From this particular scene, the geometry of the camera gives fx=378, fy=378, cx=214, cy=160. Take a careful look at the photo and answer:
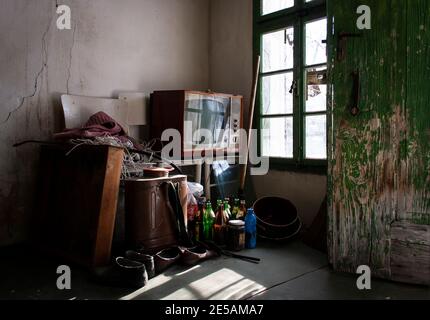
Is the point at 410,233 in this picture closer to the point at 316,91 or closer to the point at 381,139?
the point at 381,139

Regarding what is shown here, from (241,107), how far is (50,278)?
2.39 meters

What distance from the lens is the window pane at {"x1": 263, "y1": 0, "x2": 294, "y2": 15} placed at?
3739 mm

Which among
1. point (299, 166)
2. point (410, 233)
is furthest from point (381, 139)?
point (299, 166)

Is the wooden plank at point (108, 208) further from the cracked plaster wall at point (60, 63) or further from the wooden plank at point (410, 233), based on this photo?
the wooden plank at point (410, 233)

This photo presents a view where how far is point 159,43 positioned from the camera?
156 inches

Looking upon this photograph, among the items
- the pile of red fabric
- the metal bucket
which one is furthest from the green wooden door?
the pile of red fabric

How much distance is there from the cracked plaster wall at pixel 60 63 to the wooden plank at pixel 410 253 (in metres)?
2.69

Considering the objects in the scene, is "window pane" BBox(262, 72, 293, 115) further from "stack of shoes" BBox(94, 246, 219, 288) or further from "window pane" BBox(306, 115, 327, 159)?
"stack of shoes" BBox(94, 246, 219, 288)

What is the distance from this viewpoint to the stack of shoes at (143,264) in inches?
89.5

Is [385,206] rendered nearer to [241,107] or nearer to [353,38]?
[353,38]

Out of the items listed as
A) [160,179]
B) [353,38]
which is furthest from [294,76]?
[160,179]

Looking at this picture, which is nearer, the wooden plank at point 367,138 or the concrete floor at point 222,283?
the concrete floor at point 222,283

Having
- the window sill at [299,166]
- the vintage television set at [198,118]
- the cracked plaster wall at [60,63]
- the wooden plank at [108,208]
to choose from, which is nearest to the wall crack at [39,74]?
the cracked plaster wall at [60,63]

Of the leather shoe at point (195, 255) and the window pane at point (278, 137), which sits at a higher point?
the window pane at point (278, 137)
